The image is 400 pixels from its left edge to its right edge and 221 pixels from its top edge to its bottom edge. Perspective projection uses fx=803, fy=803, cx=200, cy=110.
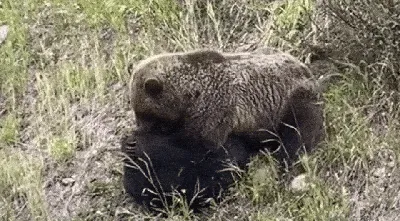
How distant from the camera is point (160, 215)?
538 centimetres

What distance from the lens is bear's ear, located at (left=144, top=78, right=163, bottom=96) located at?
5.38 m

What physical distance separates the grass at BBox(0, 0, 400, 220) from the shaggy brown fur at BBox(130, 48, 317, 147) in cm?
35

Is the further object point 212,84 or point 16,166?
point 16,166

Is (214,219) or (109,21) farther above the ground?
(109,21)

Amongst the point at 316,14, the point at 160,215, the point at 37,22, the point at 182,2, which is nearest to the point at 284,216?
the point at 160,215

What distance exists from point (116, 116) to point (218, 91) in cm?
126

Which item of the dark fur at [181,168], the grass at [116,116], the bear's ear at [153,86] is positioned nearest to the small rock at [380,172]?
the grass at [116,116]

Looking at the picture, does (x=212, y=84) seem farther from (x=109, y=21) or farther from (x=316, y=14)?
(x=109, y=21)

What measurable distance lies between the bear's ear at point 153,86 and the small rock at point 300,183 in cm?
108

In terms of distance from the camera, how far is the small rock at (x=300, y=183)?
5237mm

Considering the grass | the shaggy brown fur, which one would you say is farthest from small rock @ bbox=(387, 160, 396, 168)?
the shaggy brown fur

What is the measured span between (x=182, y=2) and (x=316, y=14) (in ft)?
4.31

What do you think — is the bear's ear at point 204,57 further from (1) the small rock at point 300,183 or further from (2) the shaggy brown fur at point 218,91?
(1) the small rock at point 300,183

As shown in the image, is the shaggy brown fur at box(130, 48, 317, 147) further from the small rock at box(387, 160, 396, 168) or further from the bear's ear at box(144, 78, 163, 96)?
the small rock at box(387, 160, 396, 168)
